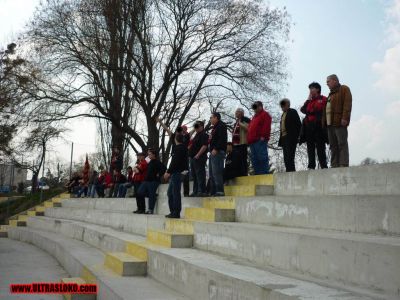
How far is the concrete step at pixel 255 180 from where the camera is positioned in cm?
699

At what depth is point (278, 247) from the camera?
14.5ft

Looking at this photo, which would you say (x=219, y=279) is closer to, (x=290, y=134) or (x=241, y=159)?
(x=290, y=134)

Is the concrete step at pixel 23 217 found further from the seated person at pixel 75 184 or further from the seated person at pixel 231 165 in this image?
the seated person at pixel 231 165

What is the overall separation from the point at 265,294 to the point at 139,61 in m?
16.7

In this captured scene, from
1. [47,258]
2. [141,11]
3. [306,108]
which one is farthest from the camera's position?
[141,11]

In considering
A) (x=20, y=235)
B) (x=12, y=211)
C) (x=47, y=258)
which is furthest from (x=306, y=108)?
(x=12, y=211)

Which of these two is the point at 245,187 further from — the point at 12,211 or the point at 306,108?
the point at 12,211

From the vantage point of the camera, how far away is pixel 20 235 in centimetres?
1645

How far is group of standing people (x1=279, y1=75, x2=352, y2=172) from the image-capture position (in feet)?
21.2

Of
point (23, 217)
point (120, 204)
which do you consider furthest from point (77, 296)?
point (23, 217)

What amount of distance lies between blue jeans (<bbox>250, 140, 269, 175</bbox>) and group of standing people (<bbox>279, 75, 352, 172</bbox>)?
368 millimetres

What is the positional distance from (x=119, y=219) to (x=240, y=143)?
3.97 meters

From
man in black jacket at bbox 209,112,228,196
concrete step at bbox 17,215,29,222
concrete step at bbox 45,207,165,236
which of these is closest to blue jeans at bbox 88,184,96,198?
concrete step at bbox 45,207,165,236

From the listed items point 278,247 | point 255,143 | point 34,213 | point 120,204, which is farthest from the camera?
point 34,213
